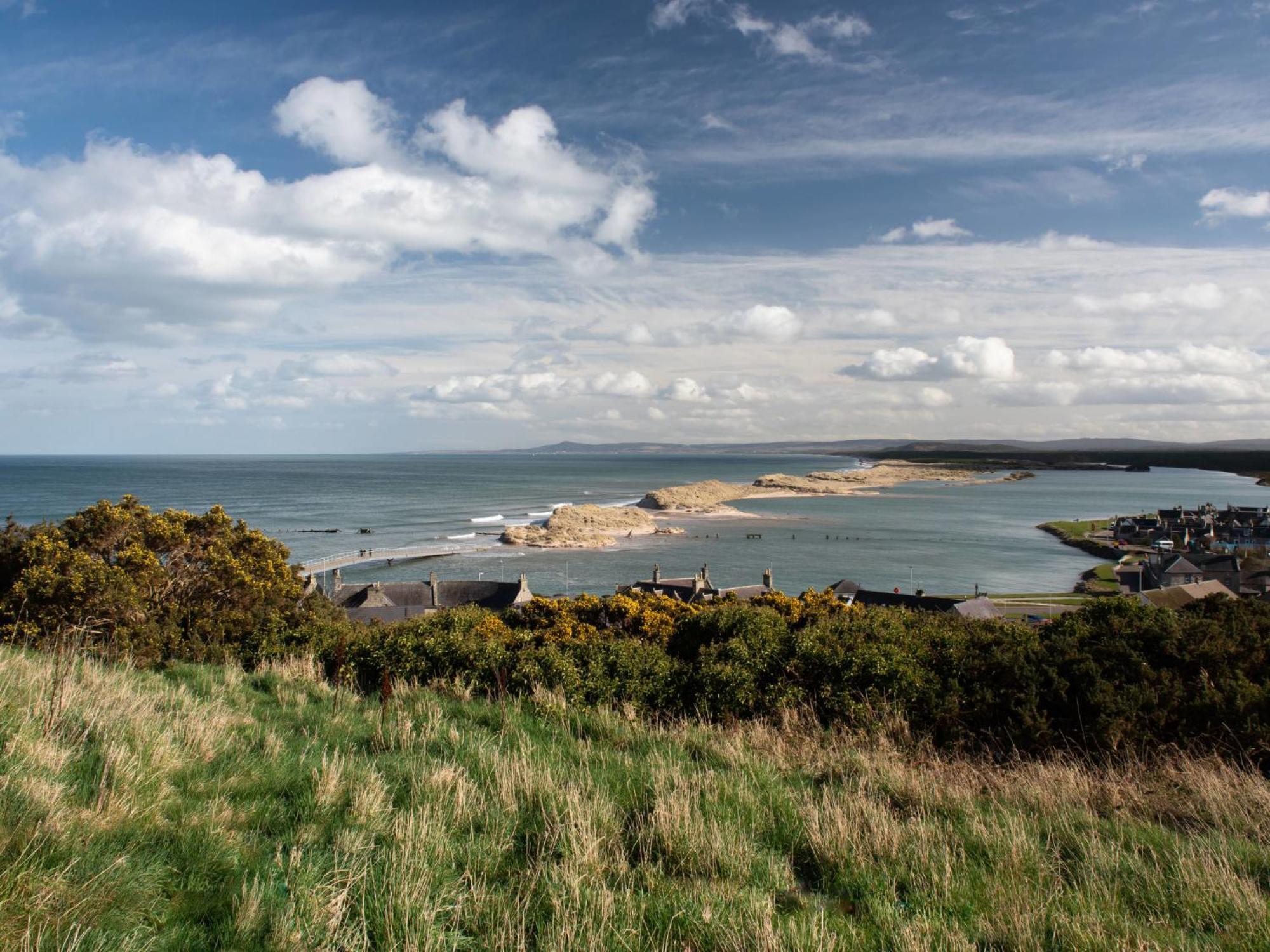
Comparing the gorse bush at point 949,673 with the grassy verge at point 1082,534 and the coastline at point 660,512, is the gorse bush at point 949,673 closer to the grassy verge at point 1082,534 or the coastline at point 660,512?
the coastline at point 660,512

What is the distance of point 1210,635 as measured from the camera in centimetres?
1216

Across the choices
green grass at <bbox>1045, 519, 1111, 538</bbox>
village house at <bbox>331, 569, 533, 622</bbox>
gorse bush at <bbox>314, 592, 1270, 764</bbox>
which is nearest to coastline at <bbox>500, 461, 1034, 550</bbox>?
village house at <bbox>331, 569, 533, 622</bbox>

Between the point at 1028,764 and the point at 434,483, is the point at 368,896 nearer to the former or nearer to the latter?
the point at 1028,764

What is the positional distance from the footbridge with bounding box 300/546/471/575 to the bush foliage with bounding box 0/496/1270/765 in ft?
152

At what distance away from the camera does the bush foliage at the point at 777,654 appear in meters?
11.0

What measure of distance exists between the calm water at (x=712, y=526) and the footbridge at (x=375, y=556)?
2.23 m

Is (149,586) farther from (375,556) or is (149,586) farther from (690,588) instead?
(375,556)

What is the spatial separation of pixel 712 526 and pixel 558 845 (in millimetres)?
102636

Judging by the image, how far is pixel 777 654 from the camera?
1311 cm

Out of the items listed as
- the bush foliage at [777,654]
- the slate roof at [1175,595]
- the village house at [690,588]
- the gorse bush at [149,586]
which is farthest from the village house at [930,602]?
the gorse bush at [149,586]

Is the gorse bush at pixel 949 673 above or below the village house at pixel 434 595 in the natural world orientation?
above

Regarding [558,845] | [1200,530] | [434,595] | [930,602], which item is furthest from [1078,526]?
[558,845]

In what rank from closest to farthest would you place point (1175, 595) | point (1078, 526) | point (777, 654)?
point (777, 654) < point (1175, 595) < point (1078, 526)

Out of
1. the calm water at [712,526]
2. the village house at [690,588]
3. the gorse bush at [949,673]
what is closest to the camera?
the gorse bush at [949,673]
